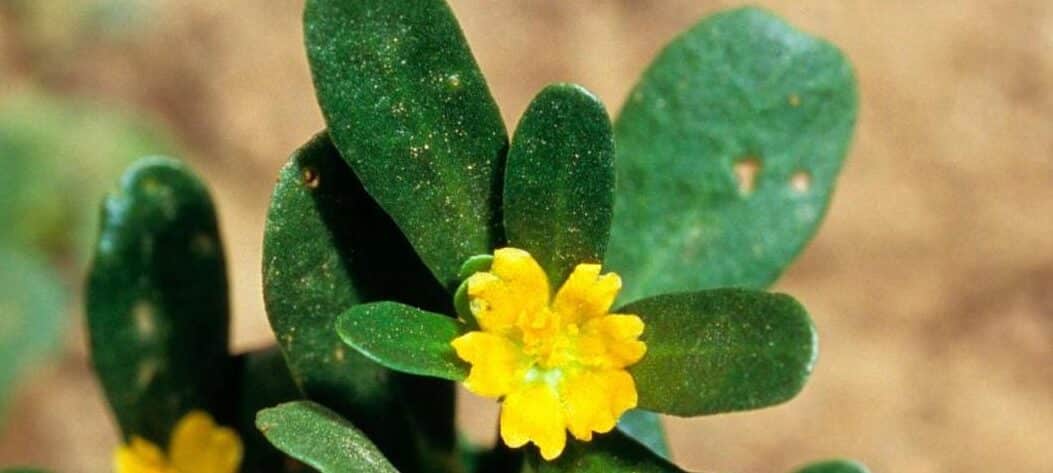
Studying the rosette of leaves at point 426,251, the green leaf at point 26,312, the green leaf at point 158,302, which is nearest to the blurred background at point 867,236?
the green leaf at point 26,312

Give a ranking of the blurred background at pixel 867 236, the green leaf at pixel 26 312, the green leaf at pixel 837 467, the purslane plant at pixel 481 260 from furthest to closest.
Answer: the blurred background at pixel 867 236 → the green leaf at pixel 26 312 → the green leaf at pixel 837 467 → the purslane plant at pixel 481 260

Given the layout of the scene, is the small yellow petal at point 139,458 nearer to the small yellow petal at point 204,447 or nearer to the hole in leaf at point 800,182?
the small yellow petal at point 204,447

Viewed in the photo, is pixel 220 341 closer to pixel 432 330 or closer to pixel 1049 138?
pixel 432 330

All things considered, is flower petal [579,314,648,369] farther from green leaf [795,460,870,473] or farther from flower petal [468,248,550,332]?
green leaf [795,460,870,473]

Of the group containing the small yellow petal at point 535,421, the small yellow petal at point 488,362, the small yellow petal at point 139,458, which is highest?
the small yellow petal at point 488,362

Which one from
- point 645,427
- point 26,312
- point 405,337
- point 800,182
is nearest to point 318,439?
point 405,337

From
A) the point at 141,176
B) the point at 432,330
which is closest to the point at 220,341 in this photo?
the point at 141,176
